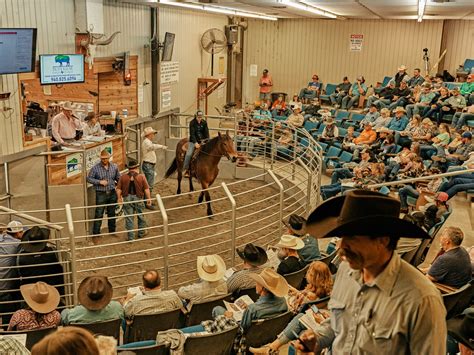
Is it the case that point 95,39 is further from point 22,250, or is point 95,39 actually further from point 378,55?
point 378,55

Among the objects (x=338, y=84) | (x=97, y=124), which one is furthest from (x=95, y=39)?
(x=338, y=84)

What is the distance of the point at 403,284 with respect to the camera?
2.28 m

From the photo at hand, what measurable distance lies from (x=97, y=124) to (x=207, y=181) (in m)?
2.68

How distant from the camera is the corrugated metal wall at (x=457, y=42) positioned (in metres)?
21.5

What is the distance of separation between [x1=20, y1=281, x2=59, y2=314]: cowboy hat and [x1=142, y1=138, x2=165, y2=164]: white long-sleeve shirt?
7.26m

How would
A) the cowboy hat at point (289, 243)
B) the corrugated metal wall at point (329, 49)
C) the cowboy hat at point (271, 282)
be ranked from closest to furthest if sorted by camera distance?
the cowboy hat at point (271, 282), the cowboy hat at point (289, 243), the corrugated metal wall at point (329, 49)

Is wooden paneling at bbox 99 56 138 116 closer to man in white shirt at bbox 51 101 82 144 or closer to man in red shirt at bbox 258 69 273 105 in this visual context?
man in white shirt at bbox 51 101 82 144

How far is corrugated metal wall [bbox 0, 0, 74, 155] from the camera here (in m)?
9.98

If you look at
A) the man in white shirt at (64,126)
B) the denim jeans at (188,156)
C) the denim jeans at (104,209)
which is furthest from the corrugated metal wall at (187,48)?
the denim jeans at (104,209)

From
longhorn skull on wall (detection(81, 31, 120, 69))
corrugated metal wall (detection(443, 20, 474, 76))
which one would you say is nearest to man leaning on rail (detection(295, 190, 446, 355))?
longhorn skull on wall (detection(81, 31, 120, 69))

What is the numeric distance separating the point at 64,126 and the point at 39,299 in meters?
6.69

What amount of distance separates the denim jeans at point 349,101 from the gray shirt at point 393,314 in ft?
61.6

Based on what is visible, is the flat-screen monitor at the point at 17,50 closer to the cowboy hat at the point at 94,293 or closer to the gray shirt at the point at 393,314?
the cowboy hat at the point at 94,293

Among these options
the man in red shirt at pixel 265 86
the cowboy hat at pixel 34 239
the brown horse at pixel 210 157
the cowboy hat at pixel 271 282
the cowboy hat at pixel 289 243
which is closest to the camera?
the cowboy hat at pixel 271 282
